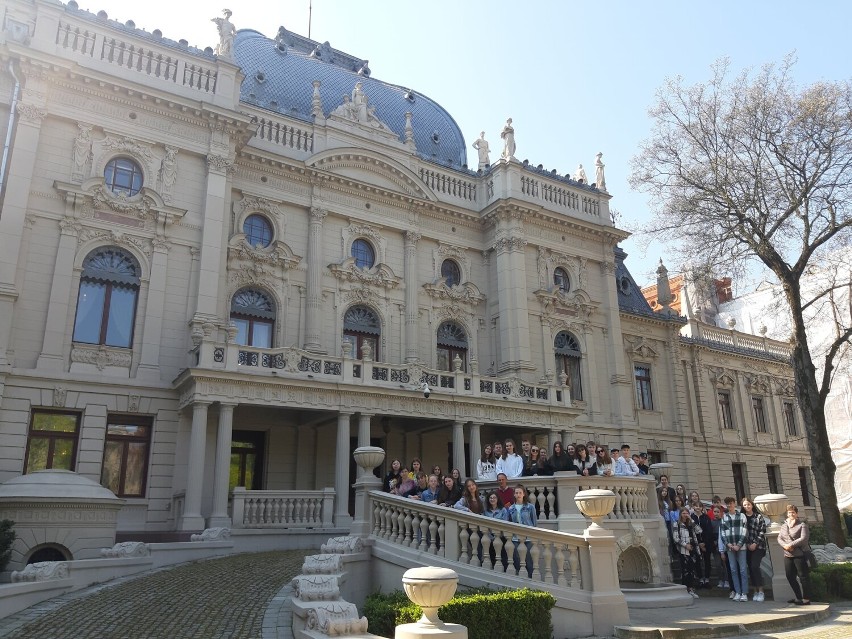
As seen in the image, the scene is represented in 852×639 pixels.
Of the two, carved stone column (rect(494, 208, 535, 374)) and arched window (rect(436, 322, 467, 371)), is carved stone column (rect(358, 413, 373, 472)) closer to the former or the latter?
arched window (rect(436, 322, 467, 371))

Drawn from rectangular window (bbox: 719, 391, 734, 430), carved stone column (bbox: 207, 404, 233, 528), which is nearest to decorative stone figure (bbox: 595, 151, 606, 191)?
rectangular window (bbox: 719, 391, 734, 430)

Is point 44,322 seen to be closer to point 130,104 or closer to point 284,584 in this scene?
point 130,104

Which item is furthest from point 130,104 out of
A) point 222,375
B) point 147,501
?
point 147,501

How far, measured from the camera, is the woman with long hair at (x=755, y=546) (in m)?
13.1

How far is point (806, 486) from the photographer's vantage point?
41.9 meters

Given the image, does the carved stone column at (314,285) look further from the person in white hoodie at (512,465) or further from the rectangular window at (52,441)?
the person in white hoodie at (512,465)

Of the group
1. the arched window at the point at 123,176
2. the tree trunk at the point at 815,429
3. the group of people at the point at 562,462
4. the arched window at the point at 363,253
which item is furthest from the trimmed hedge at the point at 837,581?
the arched window at the point at 123,176

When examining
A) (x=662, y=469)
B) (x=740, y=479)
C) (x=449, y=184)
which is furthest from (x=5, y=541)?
(x=740, y=479)

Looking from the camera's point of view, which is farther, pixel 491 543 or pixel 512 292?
pixel 512 292

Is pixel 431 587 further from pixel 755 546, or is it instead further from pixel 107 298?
pixel 107 298

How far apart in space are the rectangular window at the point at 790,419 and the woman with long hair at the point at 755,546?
3335 cm

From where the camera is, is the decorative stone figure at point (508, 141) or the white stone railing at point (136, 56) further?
the decorative stone figure at point (508, 141)

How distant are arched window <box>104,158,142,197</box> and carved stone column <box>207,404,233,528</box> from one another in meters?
8.46

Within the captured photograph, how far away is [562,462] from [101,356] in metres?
14.9
